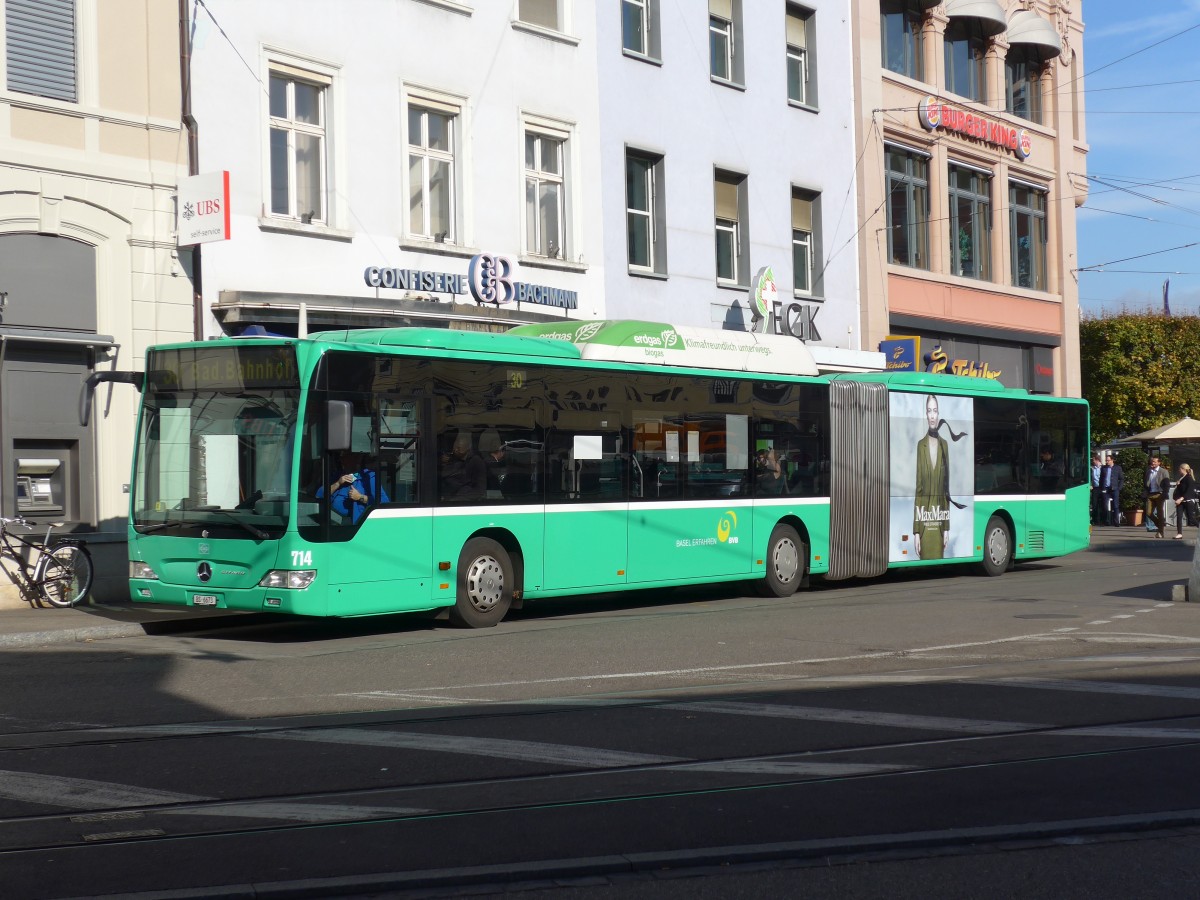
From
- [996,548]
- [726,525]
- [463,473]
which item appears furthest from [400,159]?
[996,548]

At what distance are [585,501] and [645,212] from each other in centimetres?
1155

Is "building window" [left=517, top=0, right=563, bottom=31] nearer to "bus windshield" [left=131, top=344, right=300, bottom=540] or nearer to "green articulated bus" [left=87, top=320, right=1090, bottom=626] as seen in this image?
"green articulated bus" [left=87, top=320, right=1090, bottom=626]

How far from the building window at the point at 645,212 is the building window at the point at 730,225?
1.96 m

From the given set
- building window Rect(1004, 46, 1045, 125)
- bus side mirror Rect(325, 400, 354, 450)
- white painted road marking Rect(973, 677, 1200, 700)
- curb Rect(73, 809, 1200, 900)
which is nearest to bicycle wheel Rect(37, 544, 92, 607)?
bus side mirror Rect(325, 400, 354, 450)

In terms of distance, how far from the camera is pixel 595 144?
83.4 ft

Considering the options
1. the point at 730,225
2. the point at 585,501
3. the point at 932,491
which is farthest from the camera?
the point at 730,225

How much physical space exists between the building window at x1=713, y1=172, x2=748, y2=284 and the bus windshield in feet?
51.8

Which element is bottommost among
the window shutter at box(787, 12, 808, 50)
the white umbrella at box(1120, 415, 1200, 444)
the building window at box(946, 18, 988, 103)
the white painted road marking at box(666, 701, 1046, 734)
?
the white painted road marking at box(666, 701, 1046, 734)

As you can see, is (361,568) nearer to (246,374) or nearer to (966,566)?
(246,374)

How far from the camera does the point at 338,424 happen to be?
13336mm

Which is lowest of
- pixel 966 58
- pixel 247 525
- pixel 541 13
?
pixel 247 525

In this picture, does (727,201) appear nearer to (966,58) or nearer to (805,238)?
(805,238)

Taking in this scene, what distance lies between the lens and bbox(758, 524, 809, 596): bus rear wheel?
19.4 m

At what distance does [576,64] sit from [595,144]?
1.37 m
